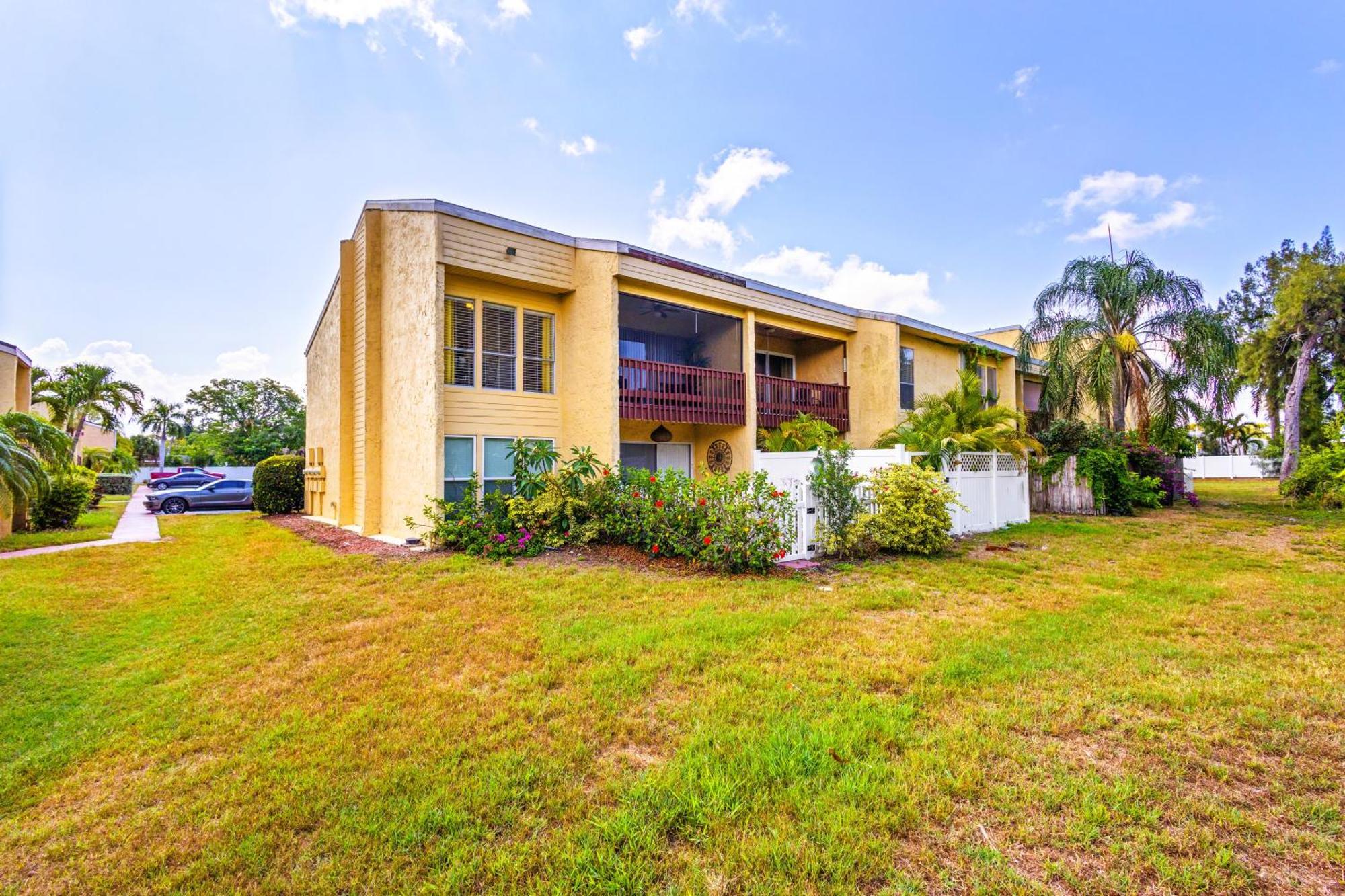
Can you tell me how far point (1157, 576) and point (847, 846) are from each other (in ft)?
24.6

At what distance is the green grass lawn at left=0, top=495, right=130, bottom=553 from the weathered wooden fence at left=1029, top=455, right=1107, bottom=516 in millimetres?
21948

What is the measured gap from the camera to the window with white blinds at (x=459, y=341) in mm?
10266

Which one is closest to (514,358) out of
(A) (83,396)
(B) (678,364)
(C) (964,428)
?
(B) (678,364)

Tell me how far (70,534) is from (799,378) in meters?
17.8

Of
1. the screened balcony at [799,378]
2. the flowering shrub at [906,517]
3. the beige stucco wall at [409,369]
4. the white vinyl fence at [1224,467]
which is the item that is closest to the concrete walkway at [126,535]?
the beige stucco wall at [409,369]

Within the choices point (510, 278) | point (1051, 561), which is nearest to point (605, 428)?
point (510, 278)

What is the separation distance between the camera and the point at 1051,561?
27.1 feet

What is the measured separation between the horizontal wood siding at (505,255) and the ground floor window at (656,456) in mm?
3952

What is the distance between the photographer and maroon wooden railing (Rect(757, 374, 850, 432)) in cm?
1391

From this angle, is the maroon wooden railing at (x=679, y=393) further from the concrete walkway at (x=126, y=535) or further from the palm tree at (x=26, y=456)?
the concrete walkway at (x=126, y=535)

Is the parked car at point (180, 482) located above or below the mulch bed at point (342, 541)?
above

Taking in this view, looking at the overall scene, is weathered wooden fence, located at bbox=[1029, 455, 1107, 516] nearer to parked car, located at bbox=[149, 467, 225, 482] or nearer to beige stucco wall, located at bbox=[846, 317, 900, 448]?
beige stucco wall, located at bbox=[846, 317, 900, 448]

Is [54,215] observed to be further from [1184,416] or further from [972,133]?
[1184,416]

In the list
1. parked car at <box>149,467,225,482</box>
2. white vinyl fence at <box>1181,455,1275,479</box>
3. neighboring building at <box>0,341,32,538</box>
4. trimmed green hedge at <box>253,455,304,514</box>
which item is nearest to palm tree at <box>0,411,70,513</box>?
neighboring building at <box>0,341,32,538</box>
